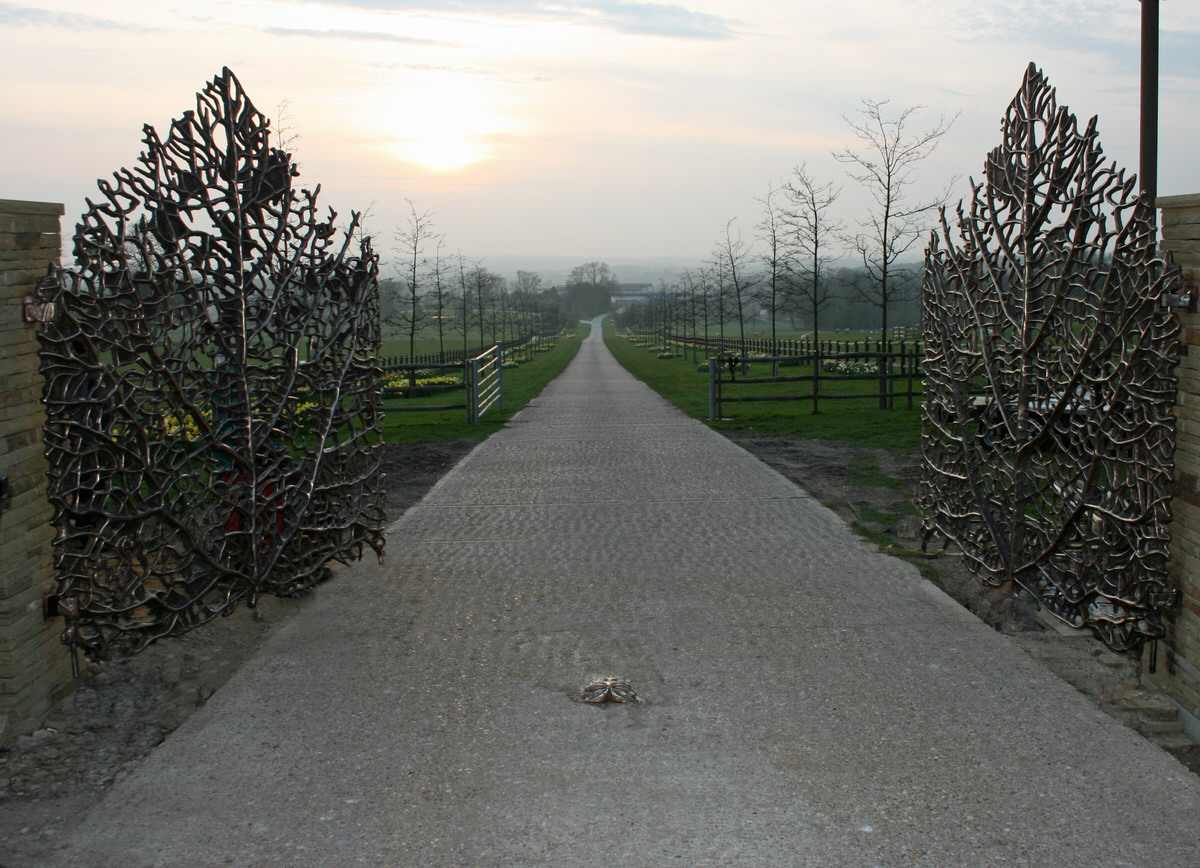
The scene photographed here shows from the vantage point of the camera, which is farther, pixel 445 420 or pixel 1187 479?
pixel 445 420

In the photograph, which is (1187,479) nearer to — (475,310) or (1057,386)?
(1057,386)

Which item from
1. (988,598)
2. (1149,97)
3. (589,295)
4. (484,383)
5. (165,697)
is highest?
(589,295)

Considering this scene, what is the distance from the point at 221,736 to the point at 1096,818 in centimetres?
346

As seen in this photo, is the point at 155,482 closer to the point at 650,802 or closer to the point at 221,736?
the point at 221,736

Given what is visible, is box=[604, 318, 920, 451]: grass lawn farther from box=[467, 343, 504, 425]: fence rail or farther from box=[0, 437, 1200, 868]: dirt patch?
box=[0, 437, 1200, 868]: dirt patch

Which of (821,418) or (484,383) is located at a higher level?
(484,383)

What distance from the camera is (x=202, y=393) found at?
5477 millimetres

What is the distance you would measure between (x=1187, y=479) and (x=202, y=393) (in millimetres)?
4918

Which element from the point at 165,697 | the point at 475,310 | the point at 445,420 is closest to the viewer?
the point at 165,697

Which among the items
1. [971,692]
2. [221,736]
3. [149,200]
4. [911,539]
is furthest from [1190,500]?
[149,200]

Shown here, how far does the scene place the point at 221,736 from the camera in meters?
4.23

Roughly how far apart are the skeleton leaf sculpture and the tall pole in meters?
3.83

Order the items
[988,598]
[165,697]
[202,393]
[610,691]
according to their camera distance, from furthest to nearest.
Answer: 1. [988,598]
2. [202,393]
3. [165,697]
4. [610,691]

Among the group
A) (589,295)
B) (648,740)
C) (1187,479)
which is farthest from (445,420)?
(589,295)
